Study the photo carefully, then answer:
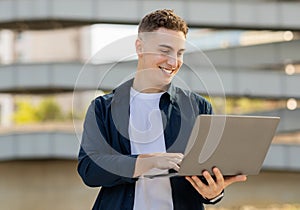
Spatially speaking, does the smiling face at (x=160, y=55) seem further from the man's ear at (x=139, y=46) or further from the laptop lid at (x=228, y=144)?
the laptop lid at (x=228, y=144)

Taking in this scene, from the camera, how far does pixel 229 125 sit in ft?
9.30

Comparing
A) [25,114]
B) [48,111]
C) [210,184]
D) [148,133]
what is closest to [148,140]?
[148,133]

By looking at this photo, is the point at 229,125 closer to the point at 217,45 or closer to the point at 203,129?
the point at 203,129

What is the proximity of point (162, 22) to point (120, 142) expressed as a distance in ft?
1.75

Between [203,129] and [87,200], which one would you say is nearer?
[203,129]

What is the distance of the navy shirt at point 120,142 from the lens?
296 cm

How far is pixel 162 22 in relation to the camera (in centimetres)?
297

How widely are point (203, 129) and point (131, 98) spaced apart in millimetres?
479

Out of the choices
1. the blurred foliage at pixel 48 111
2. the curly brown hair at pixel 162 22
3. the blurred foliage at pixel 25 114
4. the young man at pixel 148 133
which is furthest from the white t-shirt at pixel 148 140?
the blurred foliage at pixel 25 114

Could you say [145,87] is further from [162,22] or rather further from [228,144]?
[228,144]

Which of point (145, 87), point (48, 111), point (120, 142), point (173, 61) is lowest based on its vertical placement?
point (48, 111)

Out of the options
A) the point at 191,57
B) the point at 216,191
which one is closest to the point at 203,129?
the point at 216,191

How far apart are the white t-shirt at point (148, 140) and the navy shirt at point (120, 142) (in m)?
0.02

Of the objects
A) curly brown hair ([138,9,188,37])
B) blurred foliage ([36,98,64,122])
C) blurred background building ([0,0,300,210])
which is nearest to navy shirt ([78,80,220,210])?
curly brown hair ([138,9,188,37])
